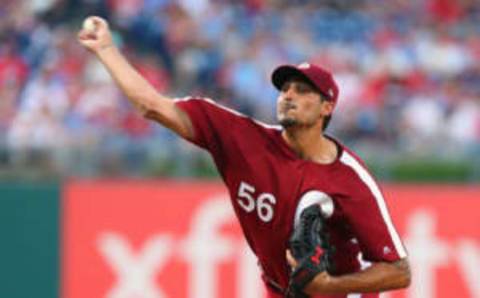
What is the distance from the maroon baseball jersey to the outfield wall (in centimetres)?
482

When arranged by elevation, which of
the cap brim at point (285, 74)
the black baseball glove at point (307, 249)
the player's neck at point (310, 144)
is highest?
the cap brim at point (285, 74)

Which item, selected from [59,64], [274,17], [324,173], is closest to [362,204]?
[324,173]

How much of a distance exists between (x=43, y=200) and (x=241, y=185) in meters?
5.03

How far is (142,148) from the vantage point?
35.0 feet

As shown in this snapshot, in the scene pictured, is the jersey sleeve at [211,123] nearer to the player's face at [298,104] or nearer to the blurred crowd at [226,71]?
the player's face at [298,104]

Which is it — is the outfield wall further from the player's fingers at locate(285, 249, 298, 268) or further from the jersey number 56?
the player's fingers at locate(285, 249, 298, 268)

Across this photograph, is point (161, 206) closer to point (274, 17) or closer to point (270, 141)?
point (274, 17)

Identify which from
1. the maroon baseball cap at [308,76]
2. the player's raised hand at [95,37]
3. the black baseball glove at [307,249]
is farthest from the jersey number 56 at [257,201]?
the player's raised hand at [95,37]

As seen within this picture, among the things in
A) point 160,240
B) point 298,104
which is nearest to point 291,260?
point 298,104

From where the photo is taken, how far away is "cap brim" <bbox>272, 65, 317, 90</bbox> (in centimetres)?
589

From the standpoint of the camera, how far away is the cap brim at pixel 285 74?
19.3 ft

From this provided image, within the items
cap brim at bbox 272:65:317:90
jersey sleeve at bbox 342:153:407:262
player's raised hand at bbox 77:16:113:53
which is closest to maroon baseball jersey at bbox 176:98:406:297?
jersey sleeve at bbox 342:153:407:262

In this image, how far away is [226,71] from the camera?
12.1 metres

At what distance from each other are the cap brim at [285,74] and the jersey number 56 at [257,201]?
1.52 feet
